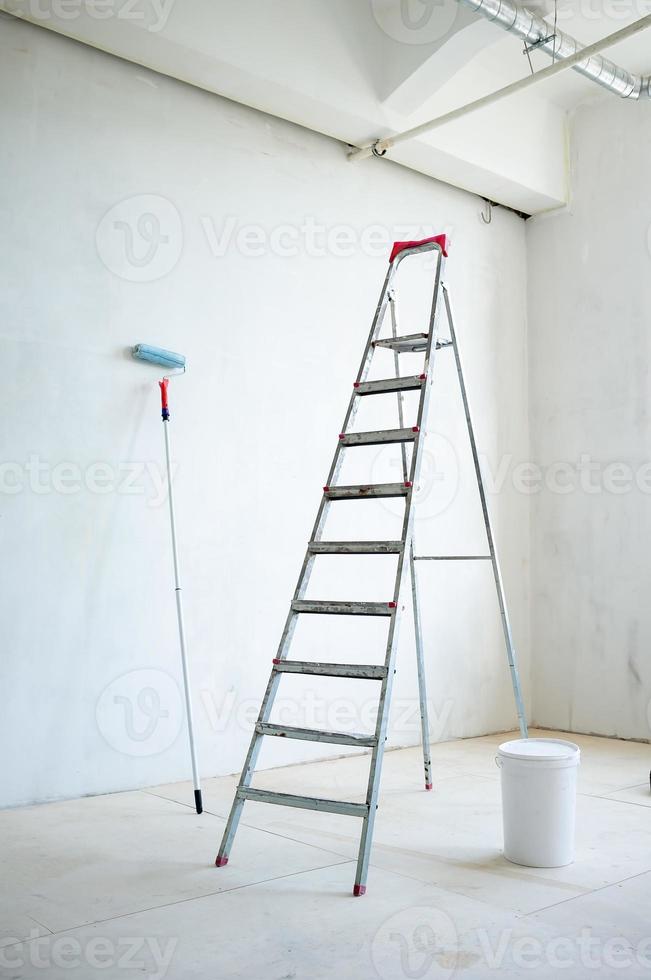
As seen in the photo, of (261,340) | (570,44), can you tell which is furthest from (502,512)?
(570,44)

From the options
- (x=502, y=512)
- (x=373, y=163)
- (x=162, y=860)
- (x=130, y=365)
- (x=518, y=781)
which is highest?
(x=373, y=163)

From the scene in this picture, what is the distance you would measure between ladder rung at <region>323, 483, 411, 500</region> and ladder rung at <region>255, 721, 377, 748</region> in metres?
0.82

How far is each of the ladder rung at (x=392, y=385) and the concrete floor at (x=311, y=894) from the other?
1649 mm

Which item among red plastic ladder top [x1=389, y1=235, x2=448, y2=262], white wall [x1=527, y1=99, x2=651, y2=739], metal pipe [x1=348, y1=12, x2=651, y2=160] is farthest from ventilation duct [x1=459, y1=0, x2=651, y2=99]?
red plastic ladder top [x1=389, y1=235, x2=448, y2=262]

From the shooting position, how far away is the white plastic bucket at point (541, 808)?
9.59 feet

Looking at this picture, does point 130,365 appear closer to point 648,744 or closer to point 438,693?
point 438,693

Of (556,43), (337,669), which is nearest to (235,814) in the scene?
(337,669)

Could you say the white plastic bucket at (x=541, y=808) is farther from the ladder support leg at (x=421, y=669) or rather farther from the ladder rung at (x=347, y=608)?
the ladder support leg at (x=421, y=669)

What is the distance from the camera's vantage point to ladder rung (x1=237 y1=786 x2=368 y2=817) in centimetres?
273

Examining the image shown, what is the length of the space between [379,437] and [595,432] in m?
2.76

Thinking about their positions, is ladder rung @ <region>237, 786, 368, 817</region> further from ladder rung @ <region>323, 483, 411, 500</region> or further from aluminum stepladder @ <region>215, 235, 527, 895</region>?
ladder rung @ <region>323, 483, 411, 500</region>

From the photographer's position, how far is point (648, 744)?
5.19 m

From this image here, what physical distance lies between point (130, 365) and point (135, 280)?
1.32 feet

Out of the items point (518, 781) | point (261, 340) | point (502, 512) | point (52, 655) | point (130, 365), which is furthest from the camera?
point (502, 512)
